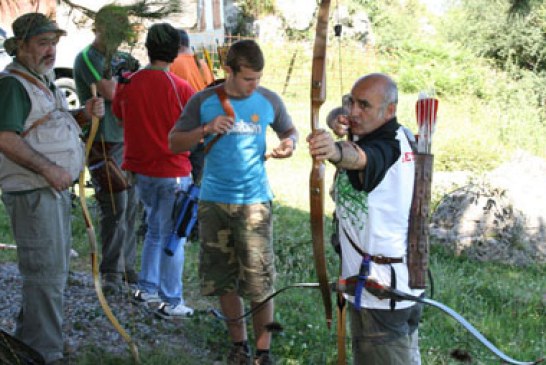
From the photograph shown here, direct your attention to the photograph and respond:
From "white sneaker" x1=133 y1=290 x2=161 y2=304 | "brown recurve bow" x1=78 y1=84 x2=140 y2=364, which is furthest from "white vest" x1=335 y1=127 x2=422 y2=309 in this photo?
"white sneaker" x1=133 y1=290 x2=161 y2=304

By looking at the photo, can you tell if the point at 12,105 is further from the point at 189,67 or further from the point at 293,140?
the point at 189,67

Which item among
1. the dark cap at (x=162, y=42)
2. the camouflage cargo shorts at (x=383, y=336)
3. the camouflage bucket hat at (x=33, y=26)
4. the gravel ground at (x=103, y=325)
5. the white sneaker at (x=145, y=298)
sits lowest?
the gravel ground at (x=103, y=325)

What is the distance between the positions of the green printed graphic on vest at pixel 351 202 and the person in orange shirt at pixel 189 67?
132 inches

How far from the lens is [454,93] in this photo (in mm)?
20438

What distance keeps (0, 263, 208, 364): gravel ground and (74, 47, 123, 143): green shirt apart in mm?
1174

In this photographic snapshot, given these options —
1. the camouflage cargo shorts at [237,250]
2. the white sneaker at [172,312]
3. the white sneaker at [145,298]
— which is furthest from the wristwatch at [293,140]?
the white sneaker at [145,298]

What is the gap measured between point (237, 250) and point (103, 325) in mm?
1335

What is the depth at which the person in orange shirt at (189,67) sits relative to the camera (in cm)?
650

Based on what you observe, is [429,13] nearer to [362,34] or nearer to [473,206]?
[362,34]

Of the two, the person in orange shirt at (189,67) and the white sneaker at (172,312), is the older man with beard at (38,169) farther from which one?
the person in orange shirt at (189,67)

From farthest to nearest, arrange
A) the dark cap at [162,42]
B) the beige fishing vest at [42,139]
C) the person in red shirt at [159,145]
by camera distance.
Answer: the person in red shirt at [159,145] < the dark cap at [162,42] < the beige fishing vest at [42,139]

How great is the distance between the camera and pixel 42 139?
13.6ft

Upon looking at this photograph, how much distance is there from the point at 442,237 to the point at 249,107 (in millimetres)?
4282

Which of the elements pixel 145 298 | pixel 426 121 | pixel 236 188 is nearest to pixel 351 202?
pixel 426 121
